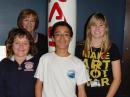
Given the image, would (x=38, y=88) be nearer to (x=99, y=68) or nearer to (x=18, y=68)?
(x=18, y=68)

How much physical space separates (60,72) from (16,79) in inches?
14.0

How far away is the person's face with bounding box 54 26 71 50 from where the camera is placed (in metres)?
2.06

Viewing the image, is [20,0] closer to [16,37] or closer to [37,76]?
[16,37]

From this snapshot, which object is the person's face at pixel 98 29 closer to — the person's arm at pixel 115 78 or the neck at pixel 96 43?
the neck at pixel 96 43

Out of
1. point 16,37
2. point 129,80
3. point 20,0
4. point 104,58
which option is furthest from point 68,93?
point 129,80

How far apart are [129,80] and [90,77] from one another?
189cm

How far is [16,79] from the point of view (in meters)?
2.10

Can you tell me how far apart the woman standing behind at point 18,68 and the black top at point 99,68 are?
1.49ft

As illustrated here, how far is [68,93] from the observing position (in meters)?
2.03

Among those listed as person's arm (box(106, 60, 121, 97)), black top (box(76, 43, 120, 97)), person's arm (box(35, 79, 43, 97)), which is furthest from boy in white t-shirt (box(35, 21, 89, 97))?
person's arm (box(106, 60, 121, 97))

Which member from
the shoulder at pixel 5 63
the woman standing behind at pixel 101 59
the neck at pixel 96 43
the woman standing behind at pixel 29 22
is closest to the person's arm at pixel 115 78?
the woman standing behind at pixel 101 59

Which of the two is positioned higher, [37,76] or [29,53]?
[29,53]

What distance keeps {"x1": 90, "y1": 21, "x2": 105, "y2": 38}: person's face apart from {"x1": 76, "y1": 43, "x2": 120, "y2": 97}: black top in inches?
5.0

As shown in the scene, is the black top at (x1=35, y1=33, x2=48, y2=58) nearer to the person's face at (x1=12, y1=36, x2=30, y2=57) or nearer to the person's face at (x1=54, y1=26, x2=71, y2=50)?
the person's face at (x1=12, y1=36, x2=30, y2=57)
